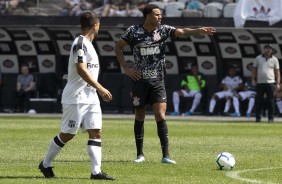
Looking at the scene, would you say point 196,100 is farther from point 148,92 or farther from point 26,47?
point 148,92

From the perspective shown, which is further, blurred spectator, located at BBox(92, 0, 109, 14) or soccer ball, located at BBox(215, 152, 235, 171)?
blurred spectator, located at BBox(92, 0, 109, 14)

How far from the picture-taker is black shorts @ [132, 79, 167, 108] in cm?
1414

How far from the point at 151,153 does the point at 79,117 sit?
4.48 metres

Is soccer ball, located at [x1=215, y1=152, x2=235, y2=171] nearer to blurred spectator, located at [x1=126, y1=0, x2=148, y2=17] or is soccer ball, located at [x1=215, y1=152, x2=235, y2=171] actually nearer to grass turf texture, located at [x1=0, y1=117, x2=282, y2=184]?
grass turf texture, located at [x1=0, y1=117, x2=282, y2=184]

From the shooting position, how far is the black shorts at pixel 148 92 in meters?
14.1

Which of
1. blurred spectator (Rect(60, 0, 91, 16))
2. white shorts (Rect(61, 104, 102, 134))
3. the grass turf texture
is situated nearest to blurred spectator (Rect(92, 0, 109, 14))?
blurred spectator (Rect(60, 0, 91, 16))

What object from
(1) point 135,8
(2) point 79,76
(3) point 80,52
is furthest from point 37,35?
(3) point 80,52

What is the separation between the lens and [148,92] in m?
14.2

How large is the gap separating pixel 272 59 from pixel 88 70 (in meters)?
16.1

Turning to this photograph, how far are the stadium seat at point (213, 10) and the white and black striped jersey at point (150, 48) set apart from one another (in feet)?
59.7

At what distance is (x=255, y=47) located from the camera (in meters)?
33.2

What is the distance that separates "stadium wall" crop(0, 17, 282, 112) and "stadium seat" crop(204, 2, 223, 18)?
62 centimetres

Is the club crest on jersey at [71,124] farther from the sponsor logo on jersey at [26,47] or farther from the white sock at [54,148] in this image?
the sponsor logo on jersey at [26,47]

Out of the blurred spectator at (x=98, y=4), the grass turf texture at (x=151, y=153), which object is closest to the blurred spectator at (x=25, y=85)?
the blurred spectator at (x=98, y=4)
